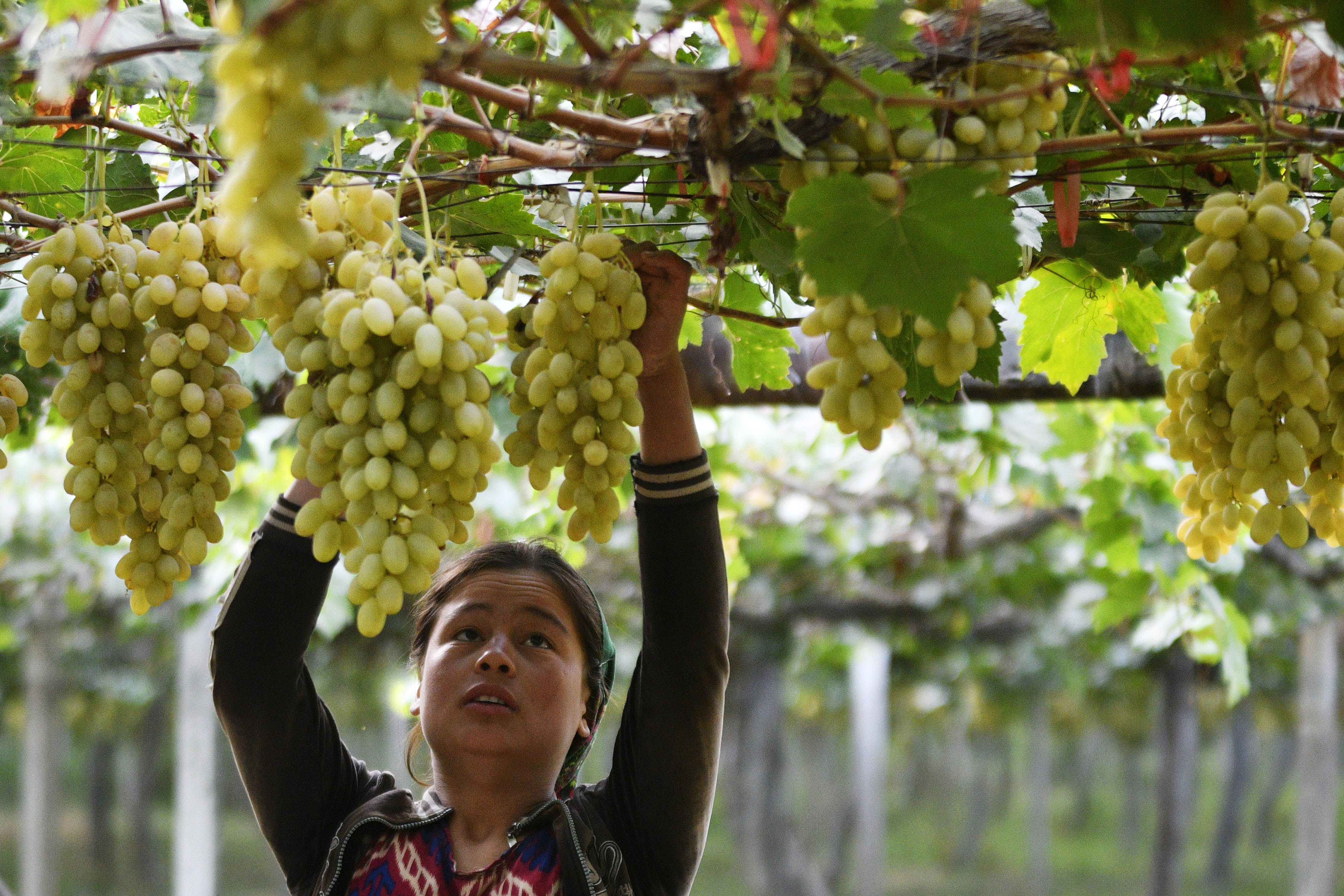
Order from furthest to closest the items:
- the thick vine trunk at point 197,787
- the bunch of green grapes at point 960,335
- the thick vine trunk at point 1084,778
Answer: the thick vine trunk at point 1084,778
the thick vine trunk at point 197,787
the bunch of green grapes at point 960,335

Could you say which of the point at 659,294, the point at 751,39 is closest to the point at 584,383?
the point at 659,294

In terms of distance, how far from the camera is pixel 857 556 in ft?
20.1

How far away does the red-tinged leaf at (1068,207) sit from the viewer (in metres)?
1.20

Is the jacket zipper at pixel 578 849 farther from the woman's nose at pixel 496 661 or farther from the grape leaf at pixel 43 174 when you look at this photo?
the grape leaf at pixel 43 174

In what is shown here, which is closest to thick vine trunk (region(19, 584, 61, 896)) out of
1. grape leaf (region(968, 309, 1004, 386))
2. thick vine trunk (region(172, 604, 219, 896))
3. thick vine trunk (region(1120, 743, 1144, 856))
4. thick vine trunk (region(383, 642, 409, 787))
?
thick vine trunk (region(383, 642, 409, 787))

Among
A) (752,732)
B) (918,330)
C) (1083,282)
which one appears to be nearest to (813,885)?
(752,732)

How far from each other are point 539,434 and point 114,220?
0.47m

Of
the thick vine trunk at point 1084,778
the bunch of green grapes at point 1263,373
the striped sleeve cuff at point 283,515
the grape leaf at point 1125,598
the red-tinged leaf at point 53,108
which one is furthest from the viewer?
the thick vine trunk at point 1084,778

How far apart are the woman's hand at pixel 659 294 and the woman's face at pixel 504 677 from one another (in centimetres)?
65

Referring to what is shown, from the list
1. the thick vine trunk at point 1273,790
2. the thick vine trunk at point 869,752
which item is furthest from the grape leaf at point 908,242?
the thick vine trunk at point 1273,790

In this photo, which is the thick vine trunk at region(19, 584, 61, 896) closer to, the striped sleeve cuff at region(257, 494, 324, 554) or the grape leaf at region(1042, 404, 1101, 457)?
the grape leaf at region(1042, 404, 1101, 457)

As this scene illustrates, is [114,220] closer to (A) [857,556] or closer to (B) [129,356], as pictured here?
(B) [129,356]

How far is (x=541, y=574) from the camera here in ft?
6.04

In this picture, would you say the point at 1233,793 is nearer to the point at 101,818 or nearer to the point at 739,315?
the point at 739,315
